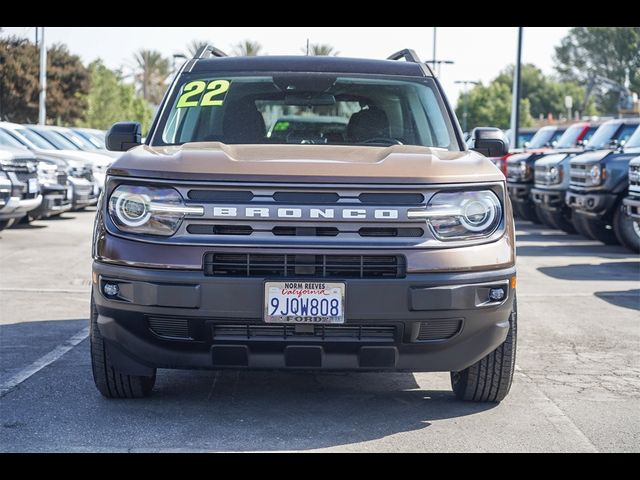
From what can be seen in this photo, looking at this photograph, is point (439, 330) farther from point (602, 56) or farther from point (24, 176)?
point (602, 56)

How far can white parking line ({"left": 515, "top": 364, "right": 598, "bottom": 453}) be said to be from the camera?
16.5 ft

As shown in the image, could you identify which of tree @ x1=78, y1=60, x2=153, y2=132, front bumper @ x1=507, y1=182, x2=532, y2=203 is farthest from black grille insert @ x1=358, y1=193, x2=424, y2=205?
tree @ x1=78, y1=60, x2=153, y2=132

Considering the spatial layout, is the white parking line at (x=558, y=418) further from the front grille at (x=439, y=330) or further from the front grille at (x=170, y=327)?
the front grille at (x=170, y=327)

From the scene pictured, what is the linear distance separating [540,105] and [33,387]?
4767 inches

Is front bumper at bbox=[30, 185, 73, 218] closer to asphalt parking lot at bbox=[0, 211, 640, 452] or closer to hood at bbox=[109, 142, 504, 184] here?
asphalt parking lot at bbox=[0, 211, 640, 452]

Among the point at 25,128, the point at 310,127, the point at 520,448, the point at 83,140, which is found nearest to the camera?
the point at 520,448

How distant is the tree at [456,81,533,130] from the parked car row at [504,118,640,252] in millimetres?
77709

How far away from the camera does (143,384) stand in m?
5.64

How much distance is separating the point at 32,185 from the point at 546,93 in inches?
4396

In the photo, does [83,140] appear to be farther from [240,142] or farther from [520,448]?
[520,448]

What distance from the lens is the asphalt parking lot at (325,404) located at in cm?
495

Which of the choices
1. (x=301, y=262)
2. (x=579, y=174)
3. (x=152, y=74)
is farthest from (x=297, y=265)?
(x=152, y=74)
